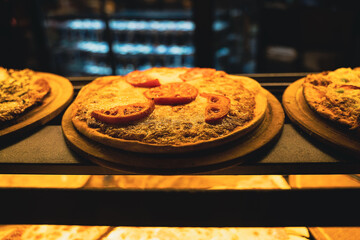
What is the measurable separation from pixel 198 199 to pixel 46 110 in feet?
3.86

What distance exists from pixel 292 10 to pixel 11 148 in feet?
16.7

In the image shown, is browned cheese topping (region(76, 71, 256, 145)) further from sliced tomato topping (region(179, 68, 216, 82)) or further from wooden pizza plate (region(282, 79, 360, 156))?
wooden pizza plate (region(282, 79, 360, 156))

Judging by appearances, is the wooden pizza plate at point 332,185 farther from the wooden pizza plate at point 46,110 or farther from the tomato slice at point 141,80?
the wooden pizza plate at point 46,110

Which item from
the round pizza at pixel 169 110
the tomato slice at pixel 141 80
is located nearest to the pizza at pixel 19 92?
the round pizza at pixel 169 110

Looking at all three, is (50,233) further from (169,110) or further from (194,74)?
(194,74)

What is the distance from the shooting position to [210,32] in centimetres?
466

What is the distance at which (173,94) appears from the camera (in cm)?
184

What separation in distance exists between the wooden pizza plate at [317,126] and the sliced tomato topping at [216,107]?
41 centimetres

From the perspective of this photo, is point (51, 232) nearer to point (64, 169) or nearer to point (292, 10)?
point (64, 169)

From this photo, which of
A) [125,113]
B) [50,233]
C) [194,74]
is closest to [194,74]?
[194,74]

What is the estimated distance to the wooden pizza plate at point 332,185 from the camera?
1732 millimetres

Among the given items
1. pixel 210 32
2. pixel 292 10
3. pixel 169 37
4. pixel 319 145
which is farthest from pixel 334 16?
pixel 319 145

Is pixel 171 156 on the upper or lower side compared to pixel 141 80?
lower

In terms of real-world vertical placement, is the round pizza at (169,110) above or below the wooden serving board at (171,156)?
above
